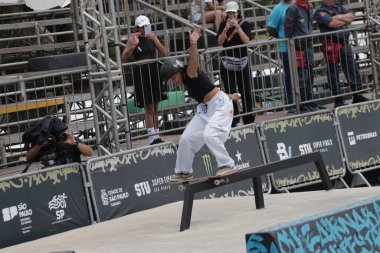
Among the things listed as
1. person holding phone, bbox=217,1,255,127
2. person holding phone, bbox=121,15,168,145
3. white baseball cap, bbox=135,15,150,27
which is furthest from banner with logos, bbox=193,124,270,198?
white baseball cap, bbox=135,15,150,27

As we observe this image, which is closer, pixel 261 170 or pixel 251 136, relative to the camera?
pixel 261 170

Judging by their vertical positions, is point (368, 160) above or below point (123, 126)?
below

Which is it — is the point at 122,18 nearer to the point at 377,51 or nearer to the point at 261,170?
the point at 377,51

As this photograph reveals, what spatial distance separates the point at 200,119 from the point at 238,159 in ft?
9.66

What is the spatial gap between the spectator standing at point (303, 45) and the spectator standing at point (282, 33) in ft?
0.62

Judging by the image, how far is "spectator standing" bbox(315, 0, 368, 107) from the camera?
1828 cm

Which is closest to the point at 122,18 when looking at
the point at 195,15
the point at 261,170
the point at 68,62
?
the point at 195,15

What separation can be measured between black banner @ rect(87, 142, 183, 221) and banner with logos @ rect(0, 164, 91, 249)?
0.26 metres

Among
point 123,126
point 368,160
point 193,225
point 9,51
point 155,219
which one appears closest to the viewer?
point 193,225

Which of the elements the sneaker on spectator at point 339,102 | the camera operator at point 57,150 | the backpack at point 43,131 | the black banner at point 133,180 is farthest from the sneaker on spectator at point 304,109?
the backpack at point 43,131

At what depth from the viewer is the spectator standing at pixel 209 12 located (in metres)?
19.2

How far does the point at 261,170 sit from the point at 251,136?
3566 mm

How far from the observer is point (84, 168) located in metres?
13.8

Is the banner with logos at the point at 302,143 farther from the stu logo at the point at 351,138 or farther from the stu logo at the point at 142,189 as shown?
the stu logo at the point at 142,189
